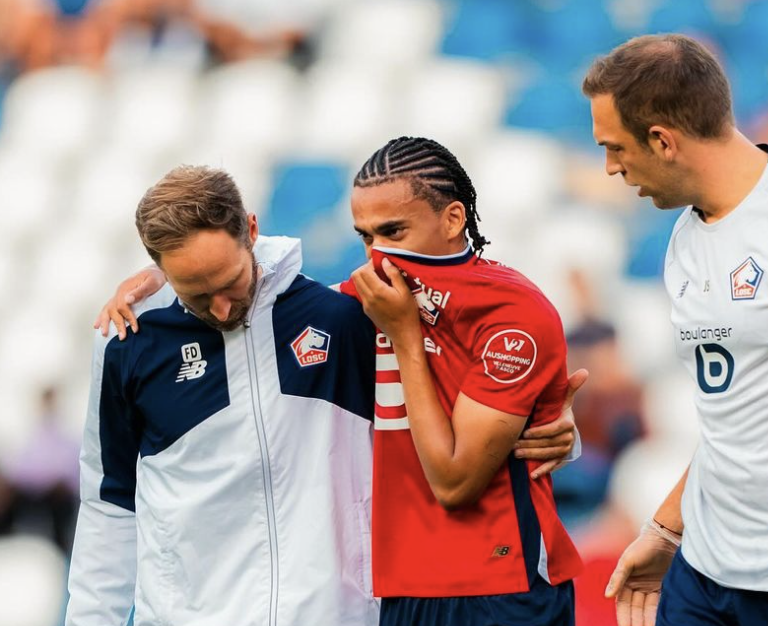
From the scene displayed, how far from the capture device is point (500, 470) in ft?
6.47

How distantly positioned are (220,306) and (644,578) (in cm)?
95

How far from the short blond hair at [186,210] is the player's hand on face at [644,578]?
3.05ft

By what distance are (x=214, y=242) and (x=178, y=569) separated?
1.93 feet

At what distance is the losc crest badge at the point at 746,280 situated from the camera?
1.90 m

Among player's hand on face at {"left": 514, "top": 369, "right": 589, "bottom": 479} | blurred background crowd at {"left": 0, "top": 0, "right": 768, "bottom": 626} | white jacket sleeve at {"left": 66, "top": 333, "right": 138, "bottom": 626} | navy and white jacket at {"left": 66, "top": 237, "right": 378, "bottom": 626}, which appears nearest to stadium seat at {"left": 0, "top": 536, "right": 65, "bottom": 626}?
blurred background crowd at {"left": 0, "top": 0, "right": 768, "bottom": 626}

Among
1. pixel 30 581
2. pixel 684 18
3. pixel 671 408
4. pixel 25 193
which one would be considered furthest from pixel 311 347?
pixel 684 18

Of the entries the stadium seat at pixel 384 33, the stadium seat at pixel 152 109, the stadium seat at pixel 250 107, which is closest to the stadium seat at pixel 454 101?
the stadium seat at pixel 384 33

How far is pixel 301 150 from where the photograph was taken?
529 cm

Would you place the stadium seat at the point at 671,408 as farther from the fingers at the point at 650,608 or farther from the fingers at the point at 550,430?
the fingers at the point at 550,430

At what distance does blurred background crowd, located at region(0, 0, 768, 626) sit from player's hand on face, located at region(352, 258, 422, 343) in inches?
110

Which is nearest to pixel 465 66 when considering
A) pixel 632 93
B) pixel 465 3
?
pixel 465 3

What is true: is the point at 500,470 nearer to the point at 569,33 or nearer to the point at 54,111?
the point at 569,33

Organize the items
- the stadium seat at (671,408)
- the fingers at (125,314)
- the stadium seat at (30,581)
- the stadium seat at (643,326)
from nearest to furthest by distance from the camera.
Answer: the fingers at (125,314), the stadium seat at (30,581), the stadium seat at (671,408), the stadium seat at (643,326)

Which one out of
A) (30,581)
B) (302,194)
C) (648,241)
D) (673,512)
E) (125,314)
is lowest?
(30,581)
